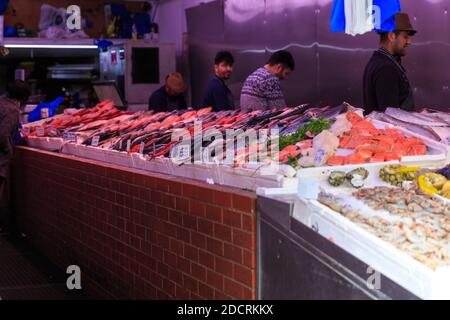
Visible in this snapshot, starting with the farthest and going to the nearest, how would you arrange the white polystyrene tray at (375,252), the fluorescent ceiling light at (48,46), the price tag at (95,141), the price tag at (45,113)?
1. the fluorescent ceiling light at (48,46)
2. the price tag at (45,113)
3. the price tag at (95,141)
4. the white polystyrene tray at (375,252)

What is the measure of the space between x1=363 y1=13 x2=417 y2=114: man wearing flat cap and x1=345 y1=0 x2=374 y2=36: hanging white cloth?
47.6 inches

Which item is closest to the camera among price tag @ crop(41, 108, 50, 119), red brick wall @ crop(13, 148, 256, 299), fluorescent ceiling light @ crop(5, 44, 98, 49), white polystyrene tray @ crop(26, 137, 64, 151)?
red brick wall @ crop(13, 148, 256, 299)

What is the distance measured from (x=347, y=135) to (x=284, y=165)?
80 centimetres

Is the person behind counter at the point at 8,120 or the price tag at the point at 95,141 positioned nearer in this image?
the price tag at the point at 95,141

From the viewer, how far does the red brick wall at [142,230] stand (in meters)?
3.67

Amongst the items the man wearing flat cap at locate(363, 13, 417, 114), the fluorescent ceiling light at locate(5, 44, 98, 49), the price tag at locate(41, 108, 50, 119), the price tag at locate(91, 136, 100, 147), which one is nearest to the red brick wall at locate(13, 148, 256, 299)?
the price tag at locate(91, 136, 100, 147)

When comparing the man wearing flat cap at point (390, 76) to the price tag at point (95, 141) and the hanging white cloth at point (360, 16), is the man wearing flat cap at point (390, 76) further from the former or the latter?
the price tag at point (95, 141)

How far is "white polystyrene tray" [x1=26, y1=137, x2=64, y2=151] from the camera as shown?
23.0ft

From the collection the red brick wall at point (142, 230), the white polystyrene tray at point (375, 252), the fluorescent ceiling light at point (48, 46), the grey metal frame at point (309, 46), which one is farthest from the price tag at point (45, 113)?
the white polystyrene tray at point (375, 252)

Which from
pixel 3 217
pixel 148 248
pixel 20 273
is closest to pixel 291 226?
pixel 148 248

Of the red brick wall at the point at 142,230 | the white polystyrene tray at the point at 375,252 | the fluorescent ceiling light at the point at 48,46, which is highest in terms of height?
the fluorescent ceiling light at the point at 48,46

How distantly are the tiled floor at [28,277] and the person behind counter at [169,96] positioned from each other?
227 cm

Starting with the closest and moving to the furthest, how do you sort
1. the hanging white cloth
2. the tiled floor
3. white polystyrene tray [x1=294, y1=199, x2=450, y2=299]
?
1. white polystyrene tray [x1=294, y1=199, x2=450, y2=299]
2. the hanging white cloth
3. the tiled floor

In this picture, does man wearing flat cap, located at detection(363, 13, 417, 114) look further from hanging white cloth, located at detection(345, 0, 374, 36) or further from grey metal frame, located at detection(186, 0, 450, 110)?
hanging white cloth, located at detection(345, 0, 374, 36)
